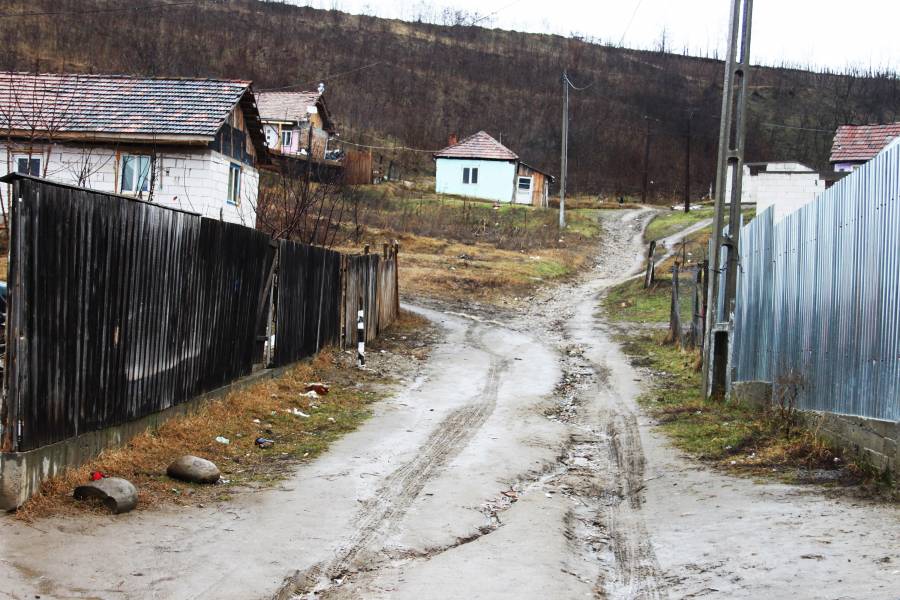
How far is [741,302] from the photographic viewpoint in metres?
13.9

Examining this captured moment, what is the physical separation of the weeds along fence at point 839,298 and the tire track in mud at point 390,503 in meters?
3.82

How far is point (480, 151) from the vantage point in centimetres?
5956

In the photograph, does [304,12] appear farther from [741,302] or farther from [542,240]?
[741,302]

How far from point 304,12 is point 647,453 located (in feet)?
368

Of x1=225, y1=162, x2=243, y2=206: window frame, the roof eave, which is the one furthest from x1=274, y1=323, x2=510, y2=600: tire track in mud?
x1=225, y1=162, x2=243, y2=206: window frame

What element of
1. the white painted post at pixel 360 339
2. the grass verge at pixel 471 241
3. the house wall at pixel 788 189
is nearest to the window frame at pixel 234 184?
the grass verge at pixel 471 241

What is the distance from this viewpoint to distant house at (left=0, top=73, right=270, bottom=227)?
77.1 ft

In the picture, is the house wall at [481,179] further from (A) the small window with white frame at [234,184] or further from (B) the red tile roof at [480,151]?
(A) the small window with white frame at [234,184]

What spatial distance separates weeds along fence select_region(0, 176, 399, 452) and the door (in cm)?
4739

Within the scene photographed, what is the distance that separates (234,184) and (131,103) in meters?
3.47

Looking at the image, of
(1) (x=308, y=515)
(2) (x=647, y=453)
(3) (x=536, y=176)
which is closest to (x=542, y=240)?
(3) (x=536, y=176)

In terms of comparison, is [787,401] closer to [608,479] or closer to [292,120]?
[608,479]

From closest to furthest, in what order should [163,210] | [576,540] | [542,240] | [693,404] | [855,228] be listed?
[576,540] → [855,228] → [163,210] → [693,404] → [542,240]

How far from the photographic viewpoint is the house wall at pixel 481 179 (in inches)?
2330
